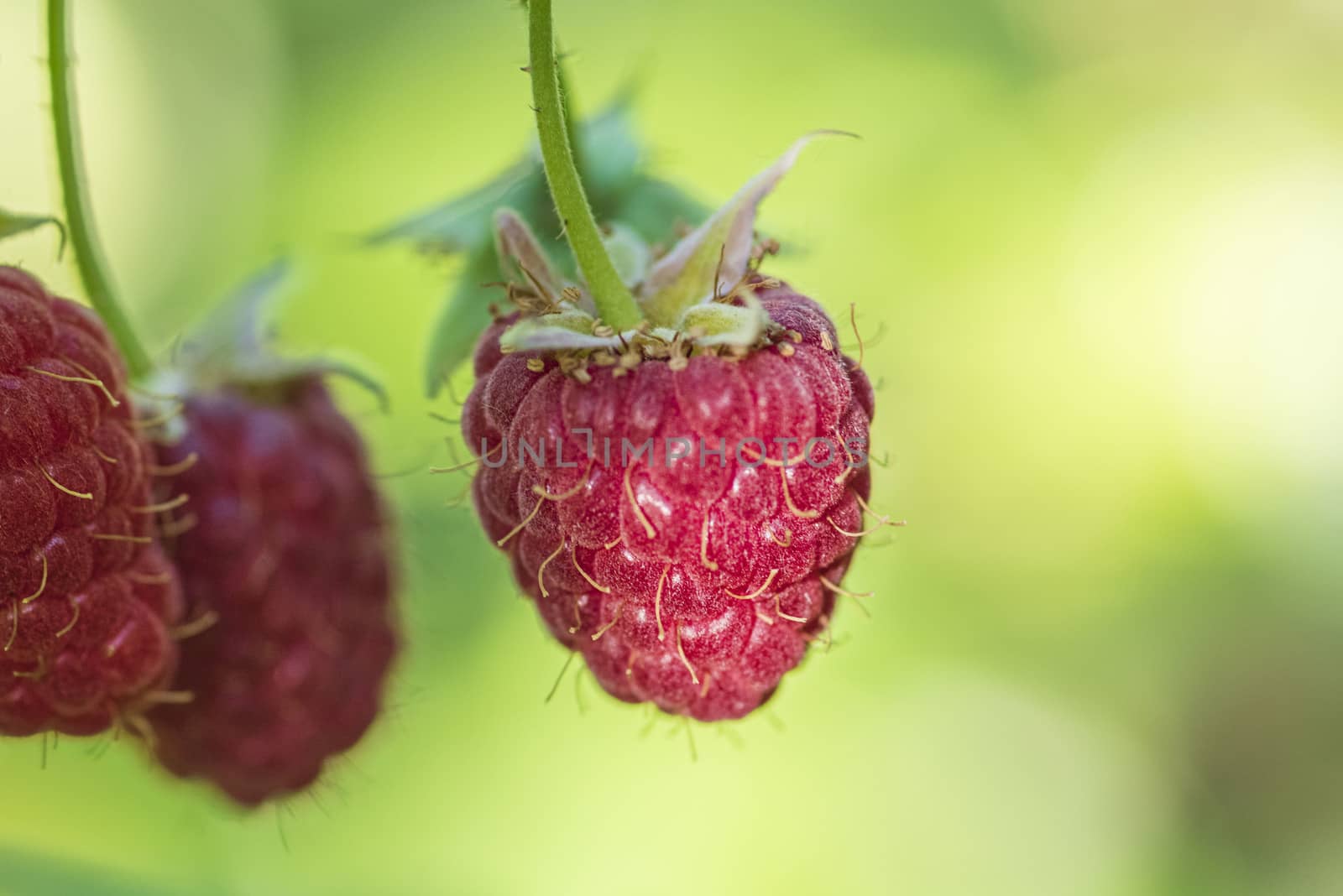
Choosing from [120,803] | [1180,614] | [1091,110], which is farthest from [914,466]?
[120,803]

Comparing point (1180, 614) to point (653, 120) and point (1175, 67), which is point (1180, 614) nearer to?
point (1175, 67)

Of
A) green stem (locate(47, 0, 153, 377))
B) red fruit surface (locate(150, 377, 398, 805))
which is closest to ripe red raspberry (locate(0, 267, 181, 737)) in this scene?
green stem (locate(47, 0, 153, 377))

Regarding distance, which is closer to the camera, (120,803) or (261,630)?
(261,630)

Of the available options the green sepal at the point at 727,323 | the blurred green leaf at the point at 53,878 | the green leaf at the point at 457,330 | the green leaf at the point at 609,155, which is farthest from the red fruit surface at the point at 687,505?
the blurred green leaf at the point at 53,878

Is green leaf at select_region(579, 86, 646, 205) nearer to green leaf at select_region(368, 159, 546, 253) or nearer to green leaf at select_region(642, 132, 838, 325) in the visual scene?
green leaf at select_region(368, 159, 546, 253)

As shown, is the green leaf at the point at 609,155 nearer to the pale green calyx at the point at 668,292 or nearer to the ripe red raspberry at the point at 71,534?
the pale green calyx at the point at 668,292

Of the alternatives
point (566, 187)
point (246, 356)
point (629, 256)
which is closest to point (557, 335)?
point (566, 187)

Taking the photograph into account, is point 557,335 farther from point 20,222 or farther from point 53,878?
point 53,878
